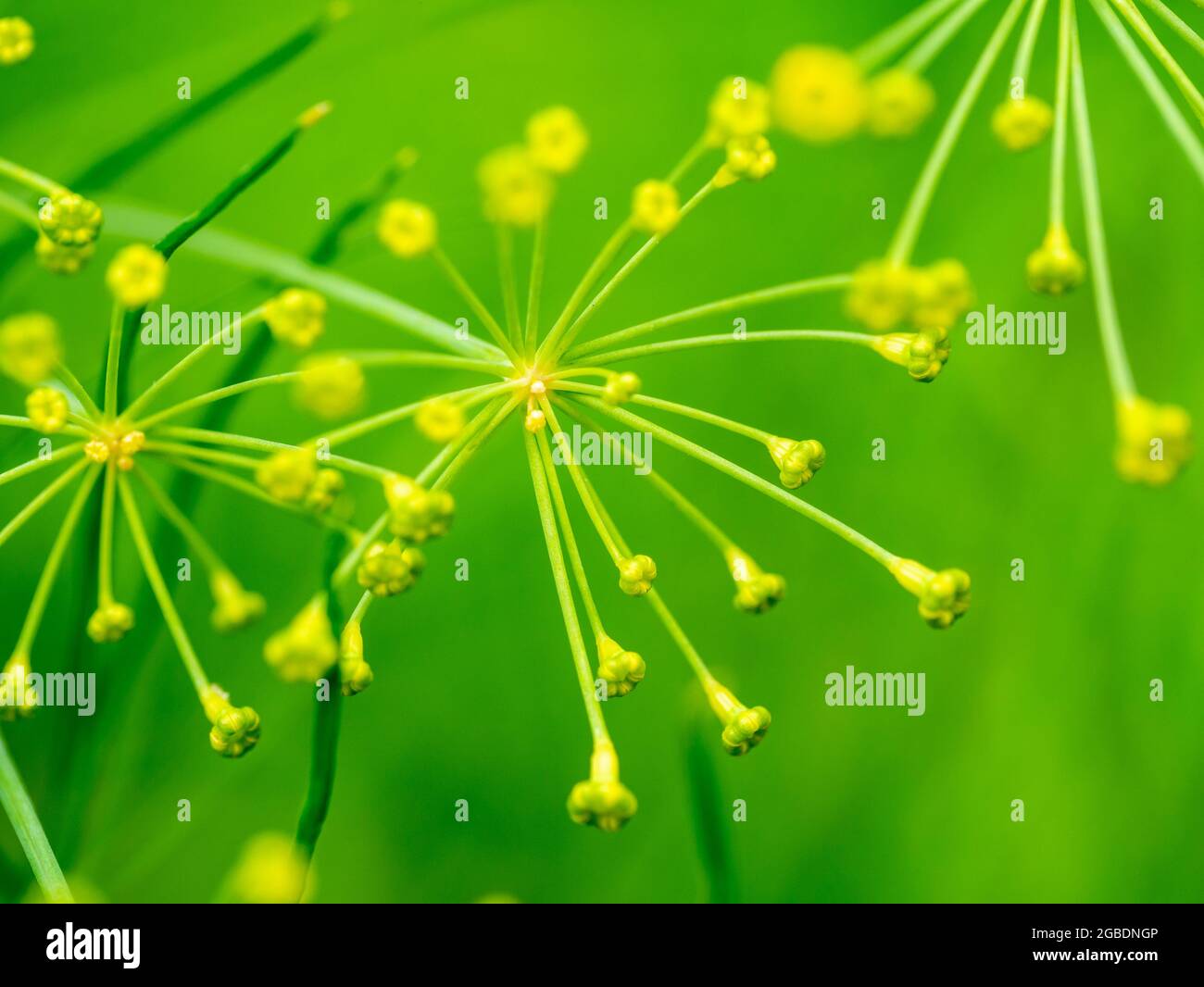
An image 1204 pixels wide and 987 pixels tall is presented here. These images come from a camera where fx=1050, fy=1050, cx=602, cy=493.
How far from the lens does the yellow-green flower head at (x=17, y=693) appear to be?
2.67 ft

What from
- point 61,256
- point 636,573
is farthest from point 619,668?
point 61,256

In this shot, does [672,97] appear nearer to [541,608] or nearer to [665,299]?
[665,299]

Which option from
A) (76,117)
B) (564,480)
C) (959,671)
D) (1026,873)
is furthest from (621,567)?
(76,117)

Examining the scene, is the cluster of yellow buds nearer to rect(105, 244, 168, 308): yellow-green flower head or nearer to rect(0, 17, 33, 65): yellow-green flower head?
rect(105, 244, 168, 308): yellow-green flower head

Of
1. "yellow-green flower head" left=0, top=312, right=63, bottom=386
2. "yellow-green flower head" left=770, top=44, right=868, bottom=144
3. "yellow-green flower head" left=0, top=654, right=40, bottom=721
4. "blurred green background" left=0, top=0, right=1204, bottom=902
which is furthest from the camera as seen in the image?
"blurred green background" left=0, top=0, right=1204, bottom=902

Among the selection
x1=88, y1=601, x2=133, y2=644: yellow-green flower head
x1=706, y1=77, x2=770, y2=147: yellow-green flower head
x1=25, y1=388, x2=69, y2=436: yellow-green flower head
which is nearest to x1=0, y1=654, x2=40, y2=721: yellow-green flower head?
x1=88, y1=601, x2=133, y2=644: yellow-green flower head

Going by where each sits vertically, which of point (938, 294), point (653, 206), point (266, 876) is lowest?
point (266, 876)

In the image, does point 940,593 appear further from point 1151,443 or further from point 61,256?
point 61,256

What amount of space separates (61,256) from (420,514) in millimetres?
347

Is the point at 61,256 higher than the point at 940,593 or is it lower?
higher

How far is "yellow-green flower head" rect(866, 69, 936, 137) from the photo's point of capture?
2.06 feet

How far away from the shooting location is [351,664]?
2.60 feet

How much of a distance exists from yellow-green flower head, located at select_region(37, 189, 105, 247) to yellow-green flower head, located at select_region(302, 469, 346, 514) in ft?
0.83
